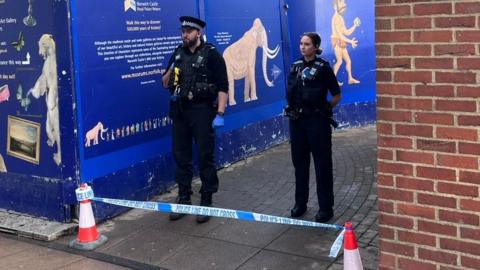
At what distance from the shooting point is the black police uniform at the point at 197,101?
18.3 feet

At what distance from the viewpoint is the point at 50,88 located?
214 inches

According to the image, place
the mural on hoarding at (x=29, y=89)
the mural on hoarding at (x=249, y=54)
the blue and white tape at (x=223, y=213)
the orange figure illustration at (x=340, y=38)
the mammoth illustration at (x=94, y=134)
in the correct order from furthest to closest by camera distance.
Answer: the orange figure illustration at (x=340, y=38) → the mural on hoarding at (x=249, y=54) → the mammoth illustration at (x=94, y=134) → the mural on hoarding at (x=29, y=89) → the blue and white tape at (x=223, y=213)

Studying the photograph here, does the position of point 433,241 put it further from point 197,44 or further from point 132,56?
point 132,56

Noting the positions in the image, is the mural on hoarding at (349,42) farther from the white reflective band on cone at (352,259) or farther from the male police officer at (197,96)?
the white reflective band on cone at (352,259)

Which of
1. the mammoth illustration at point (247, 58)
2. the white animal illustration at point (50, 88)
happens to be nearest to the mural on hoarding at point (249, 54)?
the mammoth illustration at point (247, 58)

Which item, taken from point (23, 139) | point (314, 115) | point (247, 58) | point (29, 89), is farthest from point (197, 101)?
point (247, 58)

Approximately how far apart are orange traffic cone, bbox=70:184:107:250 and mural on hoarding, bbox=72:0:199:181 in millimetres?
483

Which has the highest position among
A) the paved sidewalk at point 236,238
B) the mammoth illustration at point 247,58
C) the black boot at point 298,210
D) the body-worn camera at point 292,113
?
the mammoth illustration at point 247,58

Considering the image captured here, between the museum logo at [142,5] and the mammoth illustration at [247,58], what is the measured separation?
5.22ft

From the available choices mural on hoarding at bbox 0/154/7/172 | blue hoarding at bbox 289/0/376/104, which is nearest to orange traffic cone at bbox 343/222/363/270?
mural on hoarding at bbox 0/154/7/172

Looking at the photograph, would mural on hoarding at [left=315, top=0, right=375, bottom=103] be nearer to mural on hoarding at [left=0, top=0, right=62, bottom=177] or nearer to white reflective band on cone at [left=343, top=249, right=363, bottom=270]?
mural on hoarding at [left=0, top=0, right=62, bottom=177]

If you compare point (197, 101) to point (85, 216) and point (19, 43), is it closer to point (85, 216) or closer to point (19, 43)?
point (85, 216)

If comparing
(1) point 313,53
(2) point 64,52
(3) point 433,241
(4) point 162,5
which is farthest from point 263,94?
(3) point 433,241

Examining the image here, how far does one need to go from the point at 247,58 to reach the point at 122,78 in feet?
9.27
